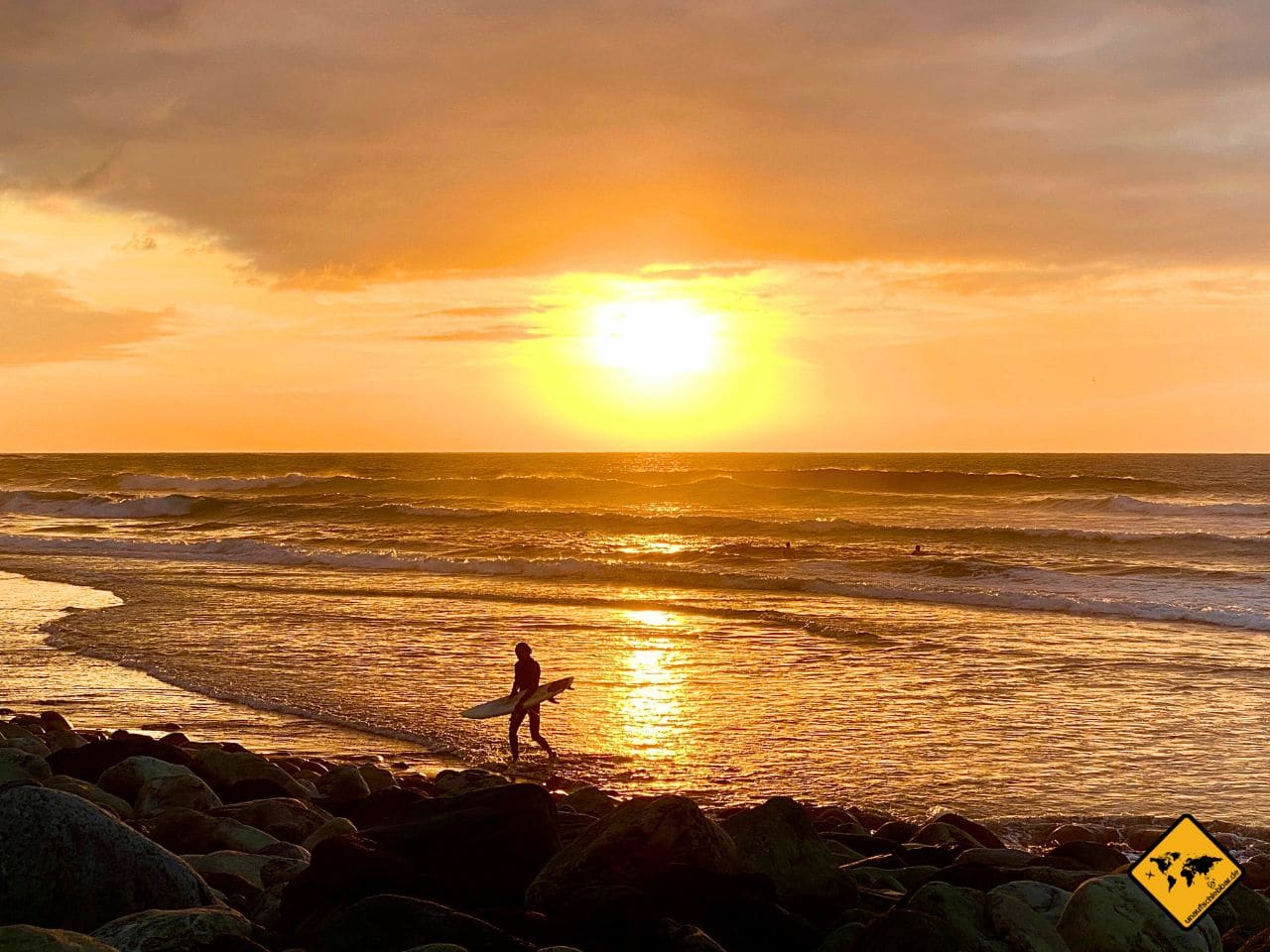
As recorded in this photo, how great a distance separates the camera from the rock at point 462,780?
10570mm

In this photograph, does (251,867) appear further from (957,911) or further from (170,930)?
(957,911)

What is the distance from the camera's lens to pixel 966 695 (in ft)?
55.3

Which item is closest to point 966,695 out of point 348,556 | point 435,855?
point 435,855

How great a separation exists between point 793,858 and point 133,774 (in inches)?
218

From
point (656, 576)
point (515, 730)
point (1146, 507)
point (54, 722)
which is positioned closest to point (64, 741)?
point (54, 722)

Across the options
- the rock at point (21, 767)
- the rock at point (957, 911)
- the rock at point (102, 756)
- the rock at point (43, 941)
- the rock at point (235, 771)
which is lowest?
the rock at point (235, 771)

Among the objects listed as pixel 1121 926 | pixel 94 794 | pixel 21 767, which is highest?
pixel 1121 926

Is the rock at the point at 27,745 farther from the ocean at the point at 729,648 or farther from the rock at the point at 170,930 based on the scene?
the rock at the point at 170,930

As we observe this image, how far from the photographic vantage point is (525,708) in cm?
1394

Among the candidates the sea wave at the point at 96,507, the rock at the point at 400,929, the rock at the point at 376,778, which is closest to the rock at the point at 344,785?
the rock at the point at 376,778

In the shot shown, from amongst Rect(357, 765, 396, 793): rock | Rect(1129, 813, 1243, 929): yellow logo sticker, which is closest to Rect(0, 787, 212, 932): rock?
Rect(357, 765, 396, 793): rock

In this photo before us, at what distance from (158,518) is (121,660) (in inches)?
1792

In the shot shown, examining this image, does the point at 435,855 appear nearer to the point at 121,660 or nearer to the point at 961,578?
the point at 121,660

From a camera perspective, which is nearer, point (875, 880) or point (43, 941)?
point (43, 941)
